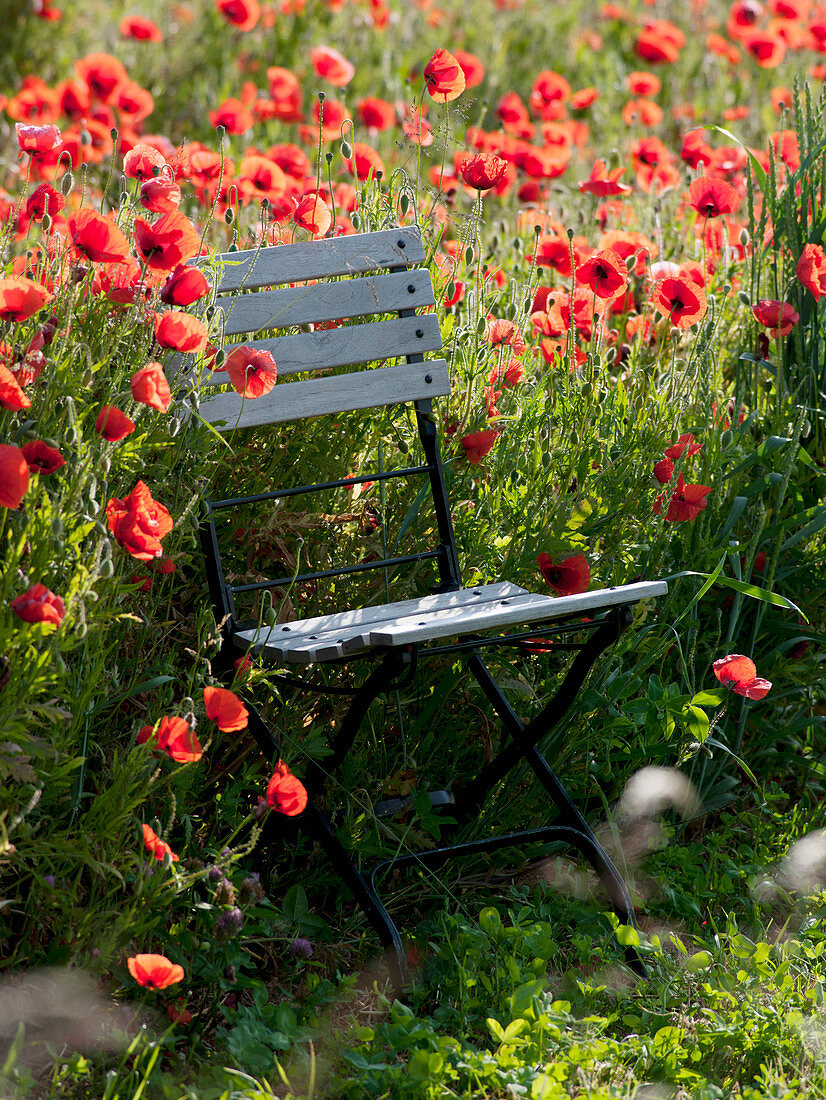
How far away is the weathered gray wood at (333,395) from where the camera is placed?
234 cm

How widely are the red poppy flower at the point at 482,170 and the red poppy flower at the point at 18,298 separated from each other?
3.56 ft

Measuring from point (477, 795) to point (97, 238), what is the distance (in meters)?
1.23

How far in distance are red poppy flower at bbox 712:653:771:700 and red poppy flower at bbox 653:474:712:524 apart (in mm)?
329

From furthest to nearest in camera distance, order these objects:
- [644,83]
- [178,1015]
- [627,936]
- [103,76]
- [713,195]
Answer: [644,83]
[103,76]
[713,195]
[627,936]
[178,1015]

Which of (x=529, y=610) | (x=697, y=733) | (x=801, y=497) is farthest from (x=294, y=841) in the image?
(x=801, y=497)

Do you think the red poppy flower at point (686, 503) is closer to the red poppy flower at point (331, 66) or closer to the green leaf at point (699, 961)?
the green leaf at point (699, 961)

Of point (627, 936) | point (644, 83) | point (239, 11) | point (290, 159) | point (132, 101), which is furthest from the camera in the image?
point (644, 83)

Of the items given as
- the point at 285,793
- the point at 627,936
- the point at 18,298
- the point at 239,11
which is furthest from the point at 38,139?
the point at 239,11

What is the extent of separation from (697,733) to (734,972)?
454mm

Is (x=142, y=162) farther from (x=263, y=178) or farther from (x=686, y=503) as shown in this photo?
(x=686, y=503)

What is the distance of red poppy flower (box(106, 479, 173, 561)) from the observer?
5.82ft

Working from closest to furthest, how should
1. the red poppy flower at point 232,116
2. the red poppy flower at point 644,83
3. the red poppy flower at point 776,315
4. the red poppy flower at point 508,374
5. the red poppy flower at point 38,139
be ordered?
the red poppy flower at point 38,139
the red poppy flower at point 508,374
the red poppy flower at point 776,315
the red poppy flower at point 232,116
the red poppy flower at point 644,83

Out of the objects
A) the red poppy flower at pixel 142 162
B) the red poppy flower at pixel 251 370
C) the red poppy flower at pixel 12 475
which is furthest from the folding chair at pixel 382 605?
the red poppy flower at pixel 12 475

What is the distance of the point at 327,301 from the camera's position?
254 centimetres
